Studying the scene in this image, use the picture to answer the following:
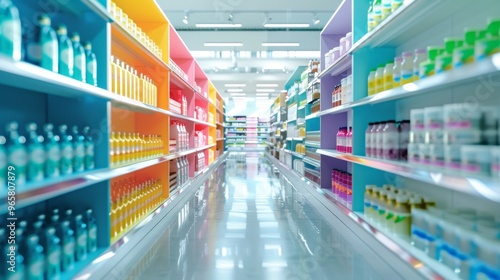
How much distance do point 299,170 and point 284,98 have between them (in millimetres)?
3591

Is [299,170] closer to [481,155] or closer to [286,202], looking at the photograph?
[286,202]

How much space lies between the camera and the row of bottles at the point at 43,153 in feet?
5.10

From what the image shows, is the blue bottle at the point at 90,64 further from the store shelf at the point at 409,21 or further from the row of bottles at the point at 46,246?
the store shelf at the point at 409,21

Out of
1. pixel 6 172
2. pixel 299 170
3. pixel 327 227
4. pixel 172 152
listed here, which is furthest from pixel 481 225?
pixel 299 170

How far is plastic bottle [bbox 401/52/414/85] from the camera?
7.86 feet

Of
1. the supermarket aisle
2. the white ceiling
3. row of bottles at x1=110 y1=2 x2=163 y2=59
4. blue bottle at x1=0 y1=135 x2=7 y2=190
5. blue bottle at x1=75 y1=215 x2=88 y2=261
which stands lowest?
the supermarket aisle

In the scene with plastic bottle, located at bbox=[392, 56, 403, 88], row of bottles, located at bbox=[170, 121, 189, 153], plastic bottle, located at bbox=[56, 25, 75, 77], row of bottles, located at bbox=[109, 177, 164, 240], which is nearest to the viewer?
plastic bottle, located at bbox=[56, 25, 75, 77]

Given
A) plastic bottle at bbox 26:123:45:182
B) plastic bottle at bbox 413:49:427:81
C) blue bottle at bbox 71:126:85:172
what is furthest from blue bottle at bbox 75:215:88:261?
plastic bottle at bbox 413:49:427:81

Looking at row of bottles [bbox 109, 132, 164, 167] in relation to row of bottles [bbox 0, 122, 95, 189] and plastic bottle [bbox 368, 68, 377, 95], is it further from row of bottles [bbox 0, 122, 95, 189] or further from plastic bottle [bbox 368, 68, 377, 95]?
plastic bottle [bbox 368, 68, 377, 95]

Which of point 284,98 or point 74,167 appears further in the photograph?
point 284,98

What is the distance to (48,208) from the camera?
2.38 metres

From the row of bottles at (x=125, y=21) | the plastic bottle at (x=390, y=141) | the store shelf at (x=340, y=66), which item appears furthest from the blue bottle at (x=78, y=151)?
the store shelf at (x=340, y=66)

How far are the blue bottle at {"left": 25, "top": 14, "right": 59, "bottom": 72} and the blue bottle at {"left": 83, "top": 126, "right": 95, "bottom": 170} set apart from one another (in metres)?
0.56

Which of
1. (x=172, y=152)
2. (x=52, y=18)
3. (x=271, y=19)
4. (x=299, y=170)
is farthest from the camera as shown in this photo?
(x=271, y=19)
